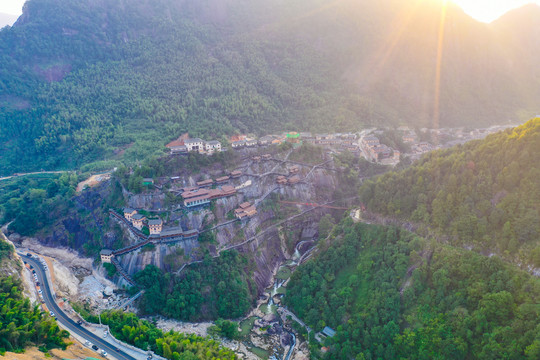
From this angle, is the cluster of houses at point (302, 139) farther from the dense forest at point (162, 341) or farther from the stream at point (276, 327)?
the dense forest at point (162, 341)

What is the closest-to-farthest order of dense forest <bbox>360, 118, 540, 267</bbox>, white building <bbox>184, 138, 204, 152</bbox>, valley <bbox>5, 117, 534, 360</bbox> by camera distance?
dense forest <bbox>360, 118, 540, 267</bbox> → valley <bbox>5, 117, 534, 360</bbox> → white building <bbox>184, 138, 204, 152</bbox>

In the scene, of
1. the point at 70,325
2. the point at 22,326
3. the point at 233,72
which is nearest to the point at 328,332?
the point at 70,325

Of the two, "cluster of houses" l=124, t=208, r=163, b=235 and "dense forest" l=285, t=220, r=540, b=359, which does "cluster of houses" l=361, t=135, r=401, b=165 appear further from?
"cluster of houses" l=124, t=208, r=163, b=235

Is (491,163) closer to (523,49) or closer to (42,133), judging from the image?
(42,133)

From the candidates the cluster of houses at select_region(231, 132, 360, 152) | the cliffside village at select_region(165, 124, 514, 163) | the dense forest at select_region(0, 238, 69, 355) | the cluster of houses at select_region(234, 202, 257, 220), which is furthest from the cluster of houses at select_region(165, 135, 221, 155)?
the dense forest at select_region(0, 238, 69, 355)

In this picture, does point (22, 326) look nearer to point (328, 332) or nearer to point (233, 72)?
point (328, 332)

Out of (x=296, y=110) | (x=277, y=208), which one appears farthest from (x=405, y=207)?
(x=296, y=110)
